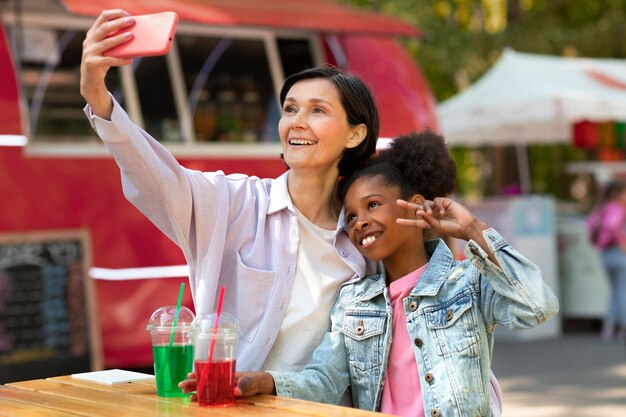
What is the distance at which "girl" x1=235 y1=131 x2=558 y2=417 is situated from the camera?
9.37 feet

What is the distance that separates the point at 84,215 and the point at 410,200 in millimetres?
4143

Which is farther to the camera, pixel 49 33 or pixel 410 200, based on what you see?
pixel 49 33

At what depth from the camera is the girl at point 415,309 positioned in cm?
286

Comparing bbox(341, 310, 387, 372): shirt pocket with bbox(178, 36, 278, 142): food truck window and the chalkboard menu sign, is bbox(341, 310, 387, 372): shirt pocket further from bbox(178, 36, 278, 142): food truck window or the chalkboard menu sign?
bbox(178, 36, 278, 142): food truck window

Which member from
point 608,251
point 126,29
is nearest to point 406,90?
point 608,251

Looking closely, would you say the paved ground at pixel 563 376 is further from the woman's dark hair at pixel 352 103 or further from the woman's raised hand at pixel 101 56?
the woman's raised hand at pixel 101 56

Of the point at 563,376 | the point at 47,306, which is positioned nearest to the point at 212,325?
the point at 47,306

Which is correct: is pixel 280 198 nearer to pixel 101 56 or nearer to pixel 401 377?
pixel 401 377

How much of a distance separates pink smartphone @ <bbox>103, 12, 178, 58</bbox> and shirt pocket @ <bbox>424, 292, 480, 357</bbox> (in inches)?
39.6

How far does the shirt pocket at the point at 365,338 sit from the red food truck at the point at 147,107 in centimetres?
365

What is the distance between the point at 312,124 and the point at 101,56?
72cm

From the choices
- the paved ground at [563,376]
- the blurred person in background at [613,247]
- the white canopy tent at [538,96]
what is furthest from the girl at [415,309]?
the white canopy tent at [538,96]

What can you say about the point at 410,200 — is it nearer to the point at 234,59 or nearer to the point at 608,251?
the point at 234,59

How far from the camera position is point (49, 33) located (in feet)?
23.5
